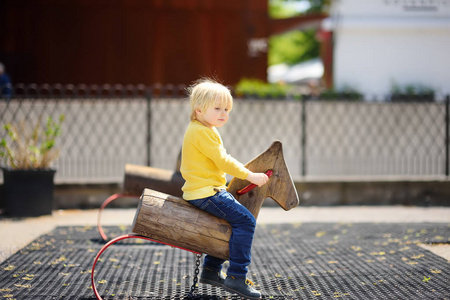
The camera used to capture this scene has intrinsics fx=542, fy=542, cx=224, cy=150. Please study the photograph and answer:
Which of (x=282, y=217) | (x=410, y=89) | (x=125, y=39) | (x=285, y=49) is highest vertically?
(x=285, y=49)

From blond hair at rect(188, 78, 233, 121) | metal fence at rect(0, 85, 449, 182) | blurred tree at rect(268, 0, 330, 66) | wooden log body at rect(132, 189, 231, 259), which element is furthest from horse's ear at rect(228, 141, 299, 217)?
blurred tree at rect(268, 0, 330, 66)

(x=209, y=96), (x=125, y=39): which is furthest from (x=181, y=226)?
(x=125, y=39)

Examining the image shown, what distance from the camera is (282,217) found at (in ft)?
23.7

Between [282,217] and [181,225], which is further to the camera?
[282,217]

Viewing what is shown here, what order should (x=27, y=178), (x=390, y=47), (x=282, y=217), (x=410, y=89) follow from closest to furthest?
(x=27, y=178) < (x=282, y=217) < (x=410, y=89) < (x=390, y=47)

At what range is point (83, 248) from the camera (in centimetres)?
535

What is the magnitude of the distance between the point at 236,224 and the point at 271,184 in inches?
17.6

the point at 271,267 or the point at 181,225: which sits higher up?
the point at 181,225

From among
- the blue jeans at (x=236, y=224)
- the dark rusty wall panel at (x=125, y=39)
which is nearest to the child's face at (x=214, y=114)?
the blue jeans at (x=236, y=224)

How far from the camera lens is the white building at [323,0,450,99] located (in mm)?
19984

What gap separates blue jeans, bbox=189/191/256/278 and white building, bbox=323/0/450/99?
1741 centimetres

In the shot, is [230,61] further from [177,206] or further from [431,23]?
[177,206]

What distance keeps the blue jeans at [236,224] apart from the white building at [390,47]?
1741 cm

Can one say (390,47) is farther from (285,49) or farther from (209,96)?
(285,49)
